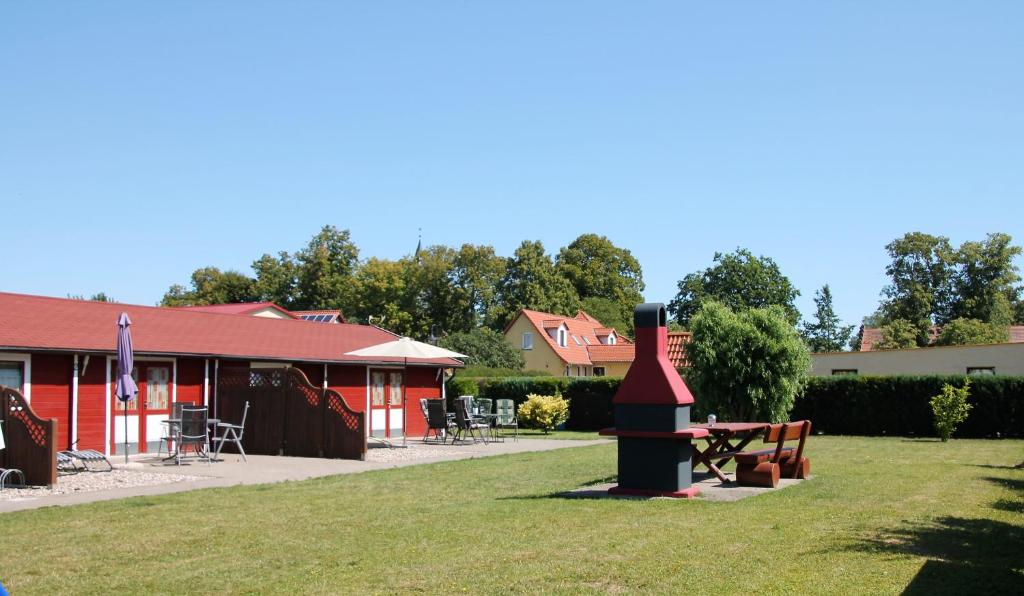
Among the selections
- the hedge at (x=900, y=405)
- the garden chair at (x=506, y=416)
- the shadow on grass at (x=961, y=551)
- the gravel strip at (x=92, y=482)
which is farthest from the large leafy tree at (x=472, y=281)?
the shadow on grass at (x=961, y=551)

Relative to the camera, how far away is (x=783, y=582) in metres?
5.91

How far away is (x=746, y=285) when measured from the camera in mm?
56969

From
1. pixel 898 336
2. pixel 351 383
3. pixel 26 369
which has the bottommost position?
pixel 351 383

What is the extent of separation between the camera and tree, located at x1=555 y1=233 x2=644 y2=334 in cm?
6981

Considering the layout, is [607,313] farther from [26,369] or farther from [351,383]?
[26,369]

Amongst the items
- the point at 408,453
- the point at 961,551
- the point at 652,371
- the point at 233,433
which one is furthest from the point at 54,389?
the point at 961,551

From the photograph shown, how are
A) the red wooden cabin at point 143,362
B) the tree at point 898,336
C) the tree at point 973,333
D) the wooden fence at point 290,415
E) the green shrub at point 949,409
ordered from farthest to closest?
the tree at point 898,336 < the tree at point 973,333 < the green shrub at point 949,409 < the wooden fence at point 290,415 < the red wooden cabin at point 143,362

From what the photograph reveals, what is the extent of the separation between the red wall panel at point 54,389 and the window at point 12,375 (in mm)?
226

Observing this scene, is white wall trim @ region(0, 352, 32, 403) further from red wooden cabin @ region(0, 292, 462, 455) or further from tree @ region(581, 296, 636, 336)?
tree @ region(581, 296, 636, 336)

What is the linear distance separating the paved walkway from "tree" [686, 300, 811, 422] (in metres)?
3.39

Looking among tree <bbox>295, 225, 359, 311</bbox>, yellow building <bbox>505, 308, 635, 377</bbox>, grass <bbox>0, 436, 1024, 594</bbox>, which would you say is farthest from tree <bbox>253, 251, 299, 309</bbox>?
grass <bbox>0, 436, 1024, 594</bbox>

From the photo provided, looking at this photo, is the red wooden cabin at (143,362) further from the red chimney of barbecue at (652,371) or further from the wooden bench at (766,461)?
the red chimney of barbecue at (652,371)

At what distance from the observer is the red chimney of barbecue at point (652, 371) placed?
10305mm

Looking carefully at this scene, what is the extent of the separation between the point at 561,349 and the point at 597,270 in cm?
1992
